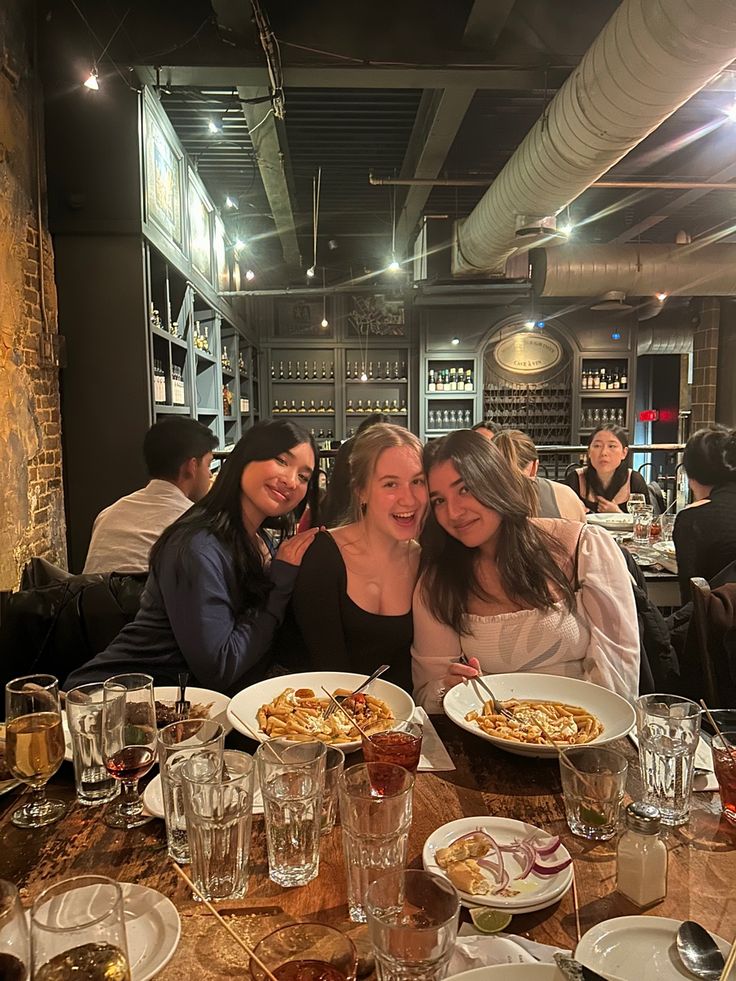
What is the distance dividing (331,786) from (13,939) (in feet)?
1.76

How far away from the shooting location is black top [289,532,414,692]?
2.04 metres

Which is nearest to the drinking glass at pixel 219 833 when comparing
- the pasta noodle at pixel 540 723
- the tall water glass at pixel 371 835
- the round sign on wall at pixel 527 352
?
the tall water glass at pixel 371 835

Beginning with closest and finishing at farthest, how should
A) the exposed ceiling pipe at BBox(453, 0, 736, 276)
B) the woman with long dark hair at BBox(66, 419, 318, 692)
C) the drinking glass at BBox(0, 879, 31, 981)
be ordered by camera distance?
the drinking glass at BBox(0, 879, 31, 981) → the woman with long dark hair at BBox(66, 419, 318, 692) → the exposed ceiling pipe at BBox(453, 0, 736, 276)

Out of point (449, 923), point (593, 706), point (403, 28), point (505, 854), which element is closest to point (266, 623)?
point (593, 706)

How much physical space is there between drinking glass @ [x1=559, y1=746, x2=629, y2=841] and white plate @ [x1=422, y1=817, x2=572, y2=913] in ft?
0.24

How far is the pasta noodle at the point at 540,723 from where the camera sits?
1.38 metres

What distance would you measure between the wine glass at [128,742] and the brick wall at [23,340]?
7.17 ft

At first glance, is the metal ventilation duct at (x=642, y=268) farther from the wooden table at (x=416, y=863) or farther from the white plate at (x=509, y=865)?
the white plate at (x=509, y=865)

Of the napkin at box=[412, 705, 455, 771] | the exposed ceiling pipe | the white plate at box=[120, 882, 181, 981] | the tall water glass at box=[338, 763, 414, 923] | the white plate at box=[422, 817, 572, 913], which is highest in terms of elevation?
the exposed ceiling pipe

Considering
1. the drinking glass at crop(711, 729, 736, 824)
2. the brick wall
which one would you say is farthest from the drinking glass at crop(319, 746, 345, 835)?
the brick wall

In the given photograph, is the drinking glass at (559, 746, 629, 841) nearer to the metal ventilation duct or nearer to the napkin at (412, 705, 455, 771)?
the napkin at (412, 705, 455, 771)

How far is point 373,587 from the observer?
2090mm

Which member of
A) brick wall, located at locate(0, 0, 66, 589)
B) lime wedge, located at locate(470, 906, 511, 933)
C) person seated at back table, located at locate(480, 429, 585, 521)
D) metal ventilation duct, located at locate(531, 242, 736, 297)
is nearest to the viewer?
lime wedge, located at locate(470, 906, 511, 933)

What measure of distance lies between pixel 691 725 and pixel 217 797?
2.67ft
